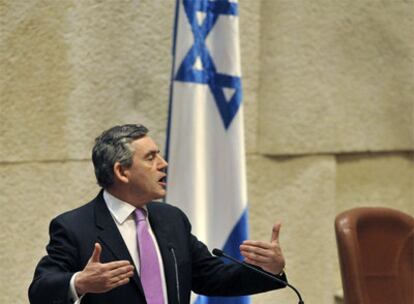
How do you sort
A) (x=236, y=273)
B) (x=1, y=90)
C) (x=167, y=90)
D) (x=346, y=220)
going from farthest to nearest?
(x=167, y=90) → (x=1, y=90) → (x=346, y=220) → (x=236, y=273)

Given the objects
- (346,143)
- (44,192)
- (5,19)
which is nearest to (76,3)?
(5,19)

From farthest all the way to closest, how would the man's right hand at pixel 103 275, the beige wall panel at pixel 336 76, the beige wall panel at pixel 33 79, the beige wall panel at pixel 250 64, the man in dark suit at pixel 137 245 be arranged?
the beige wall panel at pixel 336 76
the beige wall panel at pixel 250 64
the beige wall panel at pixel 33 79
the man in dark suit at pixel 137 245
the man's right hand at pixel 103 275

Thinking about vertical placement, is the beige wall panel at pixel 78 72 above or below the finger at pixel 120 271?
above

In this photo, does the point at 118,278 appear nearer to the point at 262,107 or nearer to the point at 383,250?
the point at 383,250

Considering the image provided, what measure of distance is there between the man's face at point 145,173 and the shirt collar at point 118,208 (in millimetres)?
43

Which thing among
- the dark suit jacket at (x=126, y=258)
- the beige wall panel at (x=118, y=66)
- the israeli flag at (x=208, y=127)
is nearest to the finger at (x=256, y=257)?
the dark suit jacket at (x=126, y=258)

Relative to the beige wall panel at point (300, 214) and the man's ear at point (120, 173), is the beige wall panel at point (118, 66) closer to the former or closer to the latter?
the beige wall panel at point (300, 214)

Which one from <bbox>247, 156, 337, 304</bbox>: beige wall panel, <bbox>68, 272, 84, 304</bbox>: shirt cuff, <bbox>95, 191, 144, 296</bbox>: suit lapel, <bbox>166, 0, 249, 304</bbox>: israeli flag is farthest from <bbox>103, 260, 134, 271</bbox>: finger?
<bbox>247, 156, 337, 304</bbox>: beige wall panel

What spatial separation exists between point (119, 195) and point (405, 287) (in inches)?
55.0

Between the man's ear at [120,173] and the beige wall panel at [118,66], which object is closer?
the man's ear at [120,173]

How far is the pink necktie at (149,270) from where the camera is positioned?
8.39 feet

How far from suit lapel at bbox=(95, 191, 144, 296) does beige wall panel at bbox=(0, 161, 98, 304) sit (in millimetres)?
1571

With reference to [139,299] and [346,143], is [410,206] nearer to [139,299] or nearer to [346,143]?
[346,143]

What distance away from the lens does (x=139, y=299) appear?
8.28 ft
